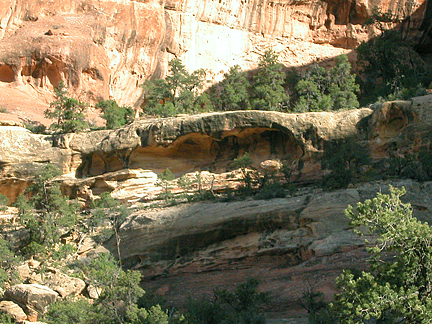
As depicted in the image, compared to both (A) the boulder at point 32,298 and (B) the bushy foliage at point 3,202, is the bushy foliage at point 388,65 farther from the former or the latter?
(A) the boulder at point 32,298

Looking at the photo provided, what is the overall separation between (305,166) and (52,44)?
17.4 meters

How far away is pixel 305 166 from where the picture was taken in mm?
31094

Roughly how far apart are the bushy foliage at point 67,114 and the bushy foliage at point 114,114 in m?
1.14

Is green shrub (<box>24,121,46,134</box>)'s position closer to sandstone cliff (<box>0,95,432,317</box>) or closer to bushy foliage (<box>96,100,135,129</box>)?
sandstone cliff (<box>0,95,432,317</box>)

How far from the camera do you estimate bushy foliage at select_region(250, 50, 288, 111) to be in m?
37.9

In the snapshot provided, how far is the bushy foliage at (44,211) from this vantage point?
29500 millimetres

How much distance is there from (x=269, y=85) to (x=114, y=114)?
959cm

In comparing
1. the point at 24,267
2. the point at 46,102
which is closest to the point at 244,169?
the point at 24,267

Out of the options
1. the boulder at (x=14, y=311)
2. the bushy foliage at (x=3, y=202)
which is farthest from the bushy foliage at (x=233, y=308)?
the bushy foliage at (x=3, y=202)

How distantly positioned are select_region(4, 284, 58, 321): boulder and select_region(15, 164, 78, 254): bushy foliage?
4.34 m

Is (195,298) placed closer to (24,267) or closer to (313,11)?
(24,267)

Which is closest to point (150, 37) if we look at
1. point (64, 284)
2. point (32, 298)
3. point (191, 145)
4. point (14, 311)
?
point (191, 145)

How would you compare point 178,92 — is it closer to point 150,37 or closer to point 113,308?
point 150,37

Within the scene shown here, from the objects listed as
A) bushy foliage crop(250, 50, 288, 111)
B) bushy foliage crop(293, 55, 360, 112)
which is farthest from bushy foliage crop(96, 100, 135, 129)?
bushy foliage crop(293, 55, 360, 112)
